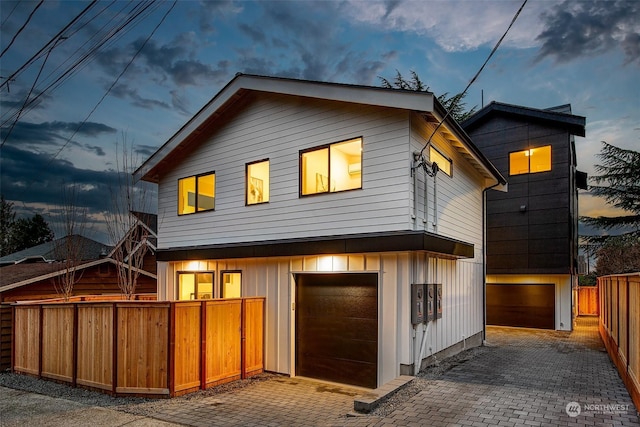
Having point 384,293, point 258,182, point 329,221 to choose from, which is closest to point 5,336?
point 258,182

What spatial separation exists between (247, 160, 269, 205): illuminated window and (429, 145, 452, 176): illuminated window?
383cm

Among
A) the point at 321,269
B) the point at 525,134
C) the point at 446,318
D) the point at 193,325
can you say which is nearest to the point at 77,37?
the point at 193,325

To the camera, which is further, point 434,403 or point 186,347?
point 186,347

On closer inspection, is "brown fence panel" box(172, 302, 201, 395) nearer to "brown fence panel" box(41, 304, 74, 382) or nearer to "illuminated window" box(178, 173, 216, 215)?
"brown fence panel" box(41, 304, 74, 382)

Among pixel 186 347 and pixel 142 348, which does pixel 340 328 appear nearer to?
pixel 186 347

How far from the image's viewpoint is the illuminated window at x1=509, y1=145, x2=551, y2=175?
16875mm

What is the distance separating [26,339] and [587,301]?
24.3m

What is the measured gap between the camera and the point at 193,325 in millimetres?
8047

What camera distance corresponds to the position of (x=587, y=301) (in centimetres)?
2234

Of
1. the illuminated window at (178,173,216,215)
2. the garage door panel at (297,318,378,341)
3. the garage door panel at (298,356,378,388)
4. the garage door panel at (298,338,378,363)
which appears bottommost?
the garage door panel at (298,356,378,388)

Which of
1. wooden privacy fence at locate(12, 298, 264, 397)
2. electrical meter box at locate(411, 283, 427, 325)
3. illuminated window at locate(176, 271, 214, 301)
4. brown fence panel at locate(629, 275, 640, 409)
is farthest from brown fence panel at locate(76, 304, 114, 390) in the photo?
brown fence panel at locate(629, 275, 640, 409)

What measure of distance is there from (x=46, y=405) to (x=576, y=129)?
59.1ft

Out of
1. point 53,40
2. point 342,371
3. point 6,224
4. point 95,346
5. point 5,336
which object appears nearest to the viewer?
point 53,40

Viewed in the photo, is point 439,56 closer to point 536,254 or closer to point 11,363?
point 536,254
